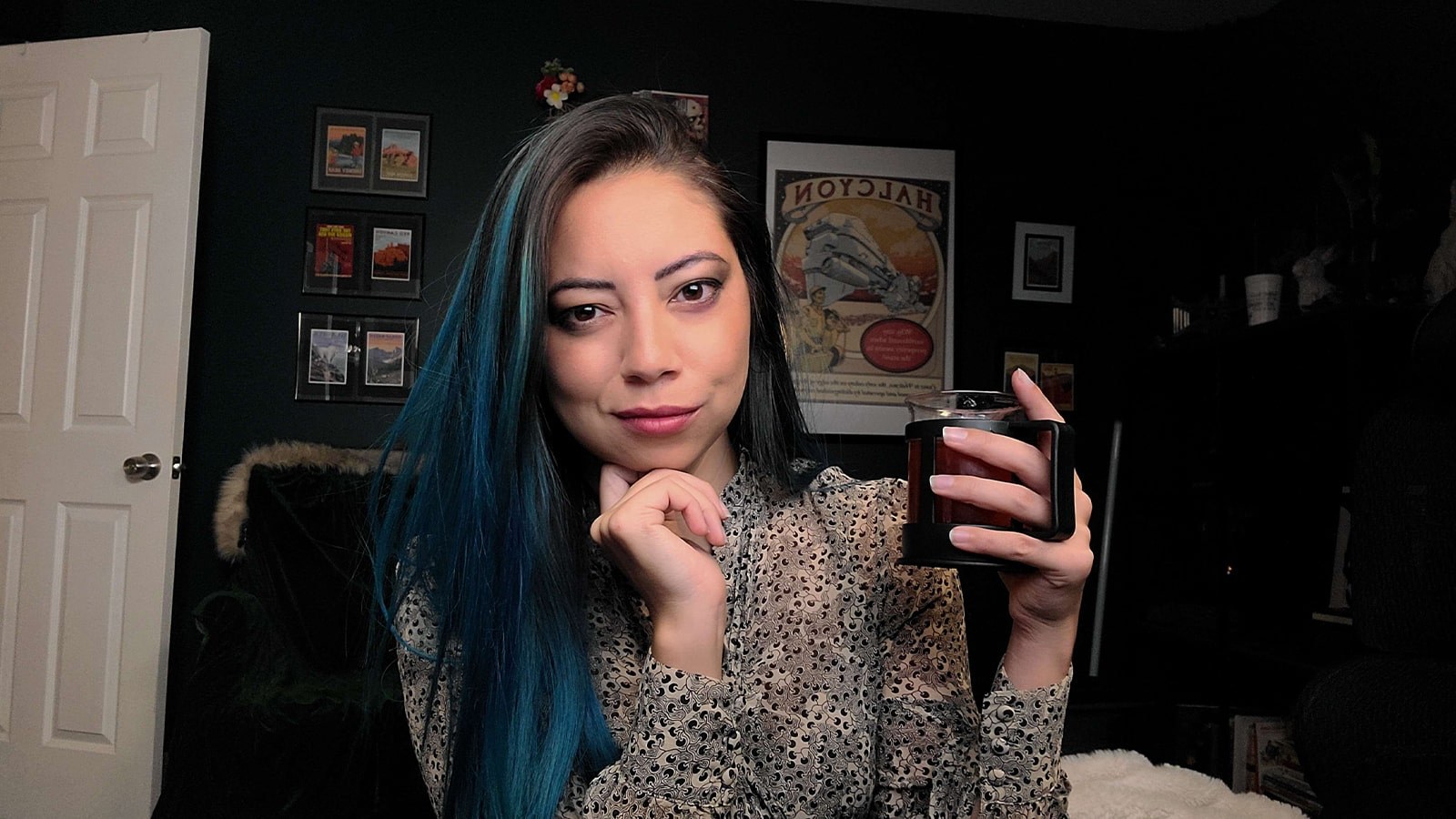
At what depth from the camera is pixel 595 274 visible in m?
1.01

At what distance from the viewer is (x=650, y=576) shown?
3.06 feet

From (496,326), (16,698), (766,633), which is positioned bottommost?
(16,698)

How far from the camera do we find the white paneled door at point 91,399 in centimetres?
338

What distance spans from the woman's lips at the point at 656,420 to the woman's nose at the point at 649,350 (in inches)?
1.3

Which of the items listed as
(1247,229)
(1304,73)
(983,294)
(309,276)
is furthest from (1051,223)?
(309,276)

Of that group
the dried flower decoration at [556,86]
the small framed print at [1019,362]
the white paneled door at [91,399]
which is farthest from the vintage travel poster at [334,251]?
the small framed print at [1019,362]

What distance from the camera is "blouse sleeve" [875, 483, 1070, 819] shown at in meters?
0.94

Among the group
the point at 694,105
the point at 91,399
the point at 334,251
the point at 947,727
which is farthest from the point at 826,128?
the point at 947,727

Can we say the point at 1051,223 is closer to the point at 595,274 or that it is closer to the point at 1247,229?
the point at 1247,229

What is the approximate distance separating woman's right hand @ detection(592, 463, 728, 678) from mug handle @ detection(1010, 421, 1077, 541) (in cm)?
29

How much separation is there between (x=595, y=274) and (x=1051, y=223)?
383cm

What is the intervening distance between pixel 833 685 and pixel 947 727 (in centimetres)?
13

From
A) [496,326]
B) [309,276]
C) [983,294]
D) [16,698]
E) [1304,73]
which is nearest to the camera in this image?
[496,326]

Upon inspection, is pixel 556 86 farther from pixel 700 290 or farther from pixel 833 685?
pixel 833 685
